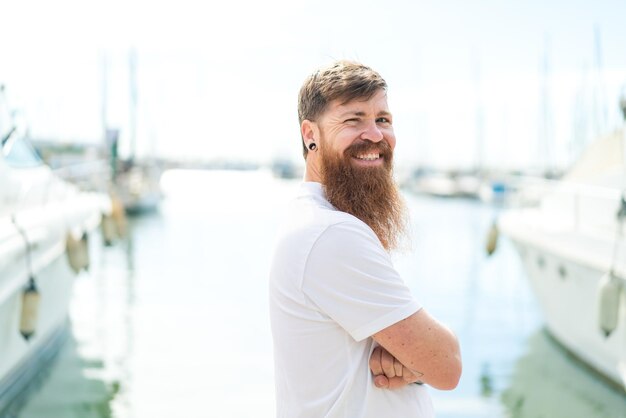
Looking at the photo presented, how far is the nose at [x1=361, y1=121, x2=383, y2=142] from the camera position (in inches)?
68.1

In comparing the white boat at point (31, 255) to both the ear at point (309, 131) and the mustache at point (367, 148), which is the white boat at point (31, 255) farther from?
the mustache at point (367, 148)

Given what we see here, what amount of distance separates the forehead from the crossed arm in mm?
502

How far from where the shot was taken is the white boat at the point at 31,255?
15.8ft

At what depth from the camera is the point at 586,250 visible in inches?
234

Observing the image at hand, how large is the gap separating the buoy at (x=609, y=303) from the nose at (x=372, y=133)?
4.09 metres

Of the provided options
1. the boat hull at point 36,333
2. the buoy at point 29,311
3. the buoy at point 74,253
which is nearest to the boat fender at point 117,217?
the boat hull at point 36,333

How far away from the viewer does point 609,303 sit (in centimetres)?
521

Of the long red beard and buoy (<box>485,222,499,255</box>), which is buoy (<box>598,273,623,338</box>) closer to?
the long red beard

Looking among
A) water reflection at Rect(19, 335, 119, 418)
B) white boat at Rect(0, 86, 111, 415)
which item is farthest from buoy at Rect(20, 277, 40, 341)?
water reflection at Rect(19, 335, 119, 418)

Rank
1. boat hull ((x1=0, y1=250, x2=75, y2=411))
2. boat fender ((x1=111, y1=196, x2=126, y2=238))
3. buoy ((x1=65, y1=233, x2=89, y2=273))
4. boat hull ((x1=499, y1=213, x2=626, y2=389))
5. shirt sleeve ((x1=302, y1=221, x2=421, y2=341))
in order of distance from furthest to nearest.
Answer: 1. boat fender ((x1=111, y1=196, x2=126, y2=238))
2. buoy ((x1=65, y1=233, x2=89, y2=273))
3. boat hull ((x1=499, y1=213, x2=626, y2=389))
4. boat hull ((x1=0, y1=250, x2=75, y2=411))
5. shirt sleeve ((x1=302, y1=221, x2=421, y2=341))

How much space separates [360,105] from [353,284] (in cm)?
45

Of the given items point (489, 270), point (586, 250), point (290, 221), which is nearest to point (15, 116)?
point (586, 250)

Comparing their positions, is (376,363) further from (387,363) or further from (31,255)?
(31,255)

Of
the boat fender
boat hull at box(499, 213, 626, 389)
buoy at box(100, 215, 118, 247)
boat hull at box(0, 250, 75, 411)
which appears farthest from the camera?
the boat fender
